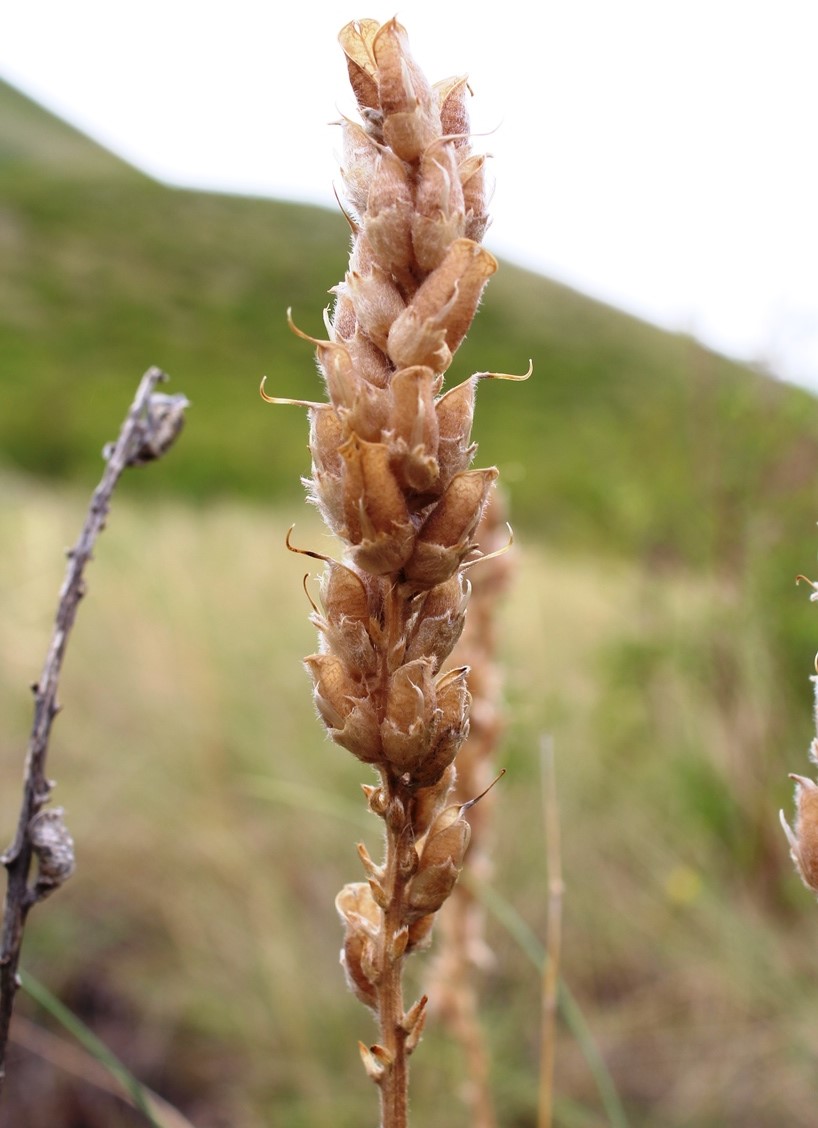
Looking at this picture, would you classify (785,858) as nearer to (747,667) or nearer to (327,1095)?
(747,667)

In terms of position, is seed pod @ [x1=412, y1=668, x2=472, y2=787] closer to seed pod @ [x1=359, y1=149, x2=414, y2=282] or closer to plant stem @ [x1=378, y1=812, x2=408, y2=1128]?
plant stem @ [x1=378, y1=812, x2=408, y2=1128]

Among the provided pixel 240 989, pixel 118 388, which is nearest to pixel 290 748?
pixel 240 989

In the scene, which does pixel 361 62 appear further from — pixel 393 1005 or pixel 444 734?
pixel 393 1005

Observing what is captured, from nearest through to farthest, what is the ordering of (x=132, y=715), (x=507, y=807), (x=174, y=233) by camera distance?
(x=507, y=807) < (x=132, y=715) < (x=174, y=233)

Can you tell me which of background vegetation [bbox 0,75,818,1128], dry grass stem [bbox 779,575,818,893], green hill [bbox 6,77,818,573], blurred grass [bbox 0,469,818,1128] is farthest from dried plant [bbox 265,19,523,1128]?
green hill [bbox 6,77,818,573]

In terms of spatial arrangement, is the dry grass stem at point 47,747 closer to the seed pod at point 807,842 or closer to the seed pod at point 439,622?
the seed pod at point 439,622

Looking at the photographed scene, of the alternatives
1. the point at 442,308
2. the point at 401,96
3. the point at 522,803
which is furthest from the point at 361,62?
the point at 522,803

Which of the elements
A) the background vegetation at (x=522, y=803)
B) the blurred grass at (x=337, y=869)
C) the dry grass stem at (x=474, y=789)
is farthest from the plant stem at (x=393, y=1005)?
the blurred grass at (x=337, y=869)
